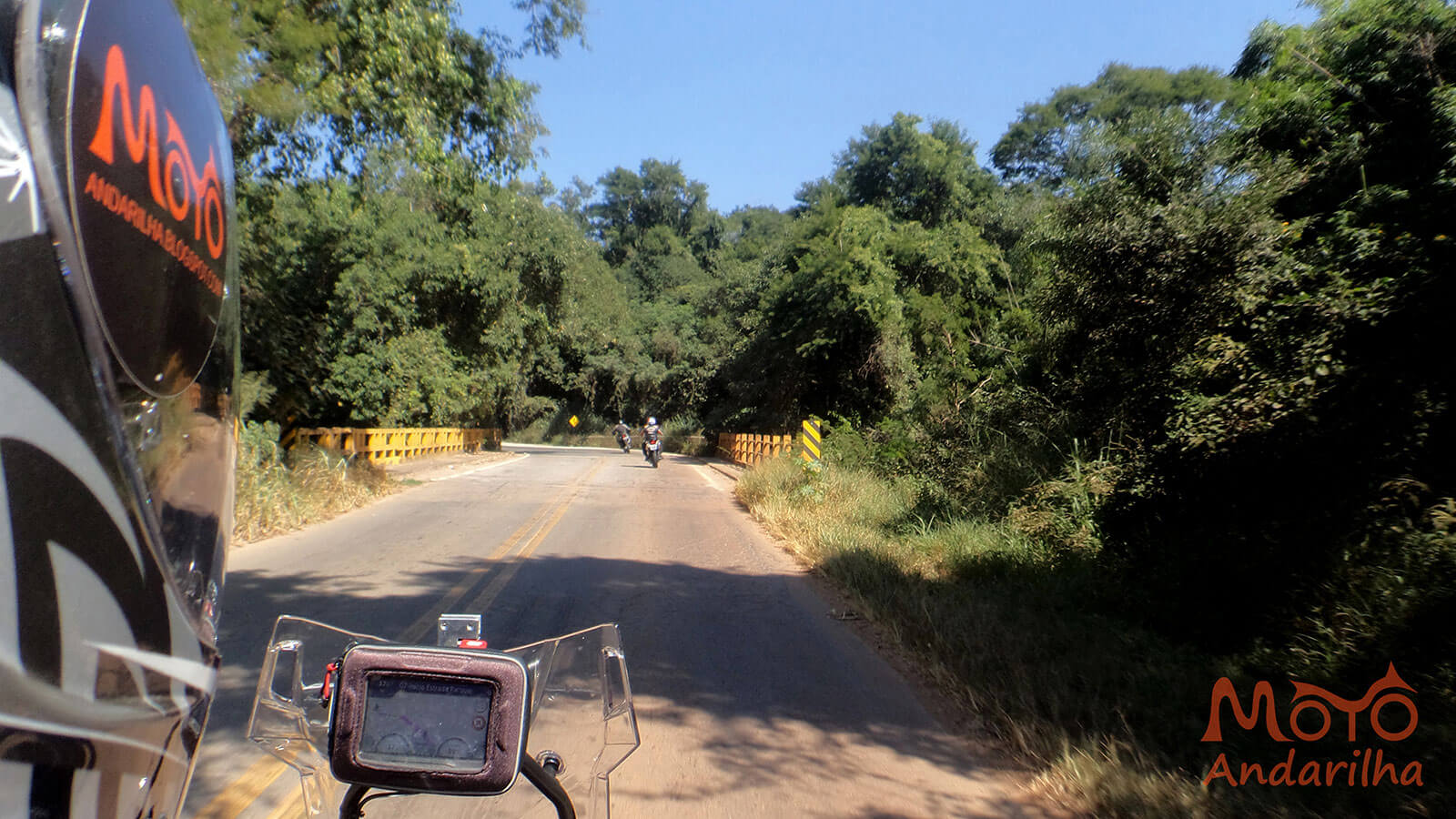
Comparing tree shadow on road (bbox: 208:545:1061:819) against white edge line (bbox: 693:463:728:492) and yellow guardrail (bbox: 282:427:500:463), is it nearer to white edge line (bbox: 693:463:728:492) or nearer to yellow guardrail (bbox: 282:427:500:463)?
yellow guardrail (bbox: 282:427:500:463)

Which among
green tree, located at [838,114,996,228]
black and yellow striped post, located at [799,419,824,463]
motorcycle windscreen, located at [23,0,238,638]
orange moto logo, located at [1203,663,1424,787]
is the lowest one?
orange moto logo, located at [1203,663,1424,787]

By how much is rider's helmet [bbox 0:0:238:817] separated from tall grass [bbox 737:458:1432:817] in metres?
3.88

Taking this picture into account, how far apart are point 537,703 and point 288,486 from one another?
42.5ft

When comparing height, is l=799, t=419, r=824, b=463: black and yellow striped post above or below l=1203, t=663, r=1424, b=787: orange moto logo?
above

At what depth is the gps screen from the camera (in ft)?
6.99

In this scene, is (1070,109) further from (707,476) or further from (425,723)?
(425,723)

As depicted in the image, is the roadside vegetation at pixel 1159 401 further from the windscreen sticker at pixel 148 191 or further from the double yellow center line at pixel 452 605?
the windscreen sticker at pixel 148 191

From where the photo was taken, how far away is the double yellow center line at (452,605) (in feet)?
13.7

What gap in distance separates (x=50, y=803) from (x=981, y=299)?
93.4 feet

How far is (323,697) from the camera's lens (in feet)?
7.61

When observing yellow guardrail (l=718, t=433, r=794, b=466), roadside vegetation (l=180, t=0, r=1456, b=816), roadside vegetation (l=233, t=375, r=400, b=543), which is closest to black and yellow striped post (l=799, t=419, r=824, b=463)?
roadside vegetation (l=180, t=0, r=1456, b=816)

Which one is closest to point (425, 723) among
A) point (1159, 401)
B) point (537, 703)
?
point (537, 703)

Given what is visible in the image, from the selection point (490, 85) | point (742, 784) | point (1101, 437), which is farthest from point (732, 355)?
point (742, 784)

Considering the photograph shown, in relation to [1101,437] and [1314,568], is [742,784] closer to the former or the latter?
[1314,568]
